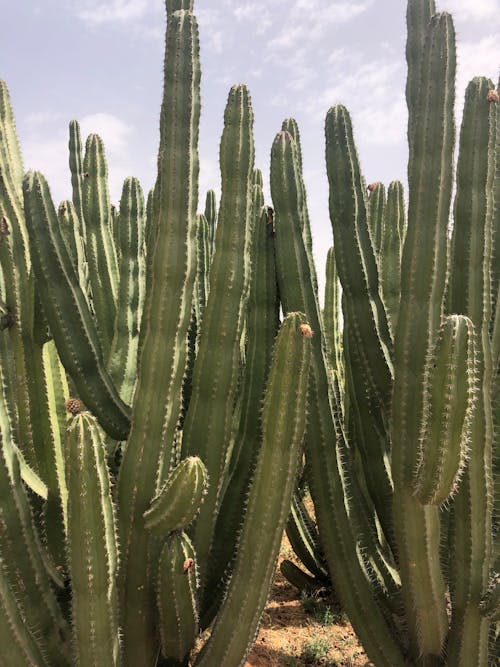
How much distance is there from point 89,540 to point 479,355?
196 cm

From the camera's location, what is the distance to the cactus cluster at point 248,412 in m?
2.61

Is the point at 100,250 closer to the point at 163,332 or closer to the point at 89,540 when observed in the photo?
the point at 163,332

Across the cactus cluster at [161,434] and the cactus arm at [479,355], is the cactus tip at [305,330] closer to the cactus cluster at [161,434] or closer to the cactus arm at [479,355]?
the cactus cluster at [161,434]

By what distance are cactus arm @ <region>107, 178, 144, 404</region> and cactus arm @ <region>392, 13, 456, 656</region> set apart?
1863mm

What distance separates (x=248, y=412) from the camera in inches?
131

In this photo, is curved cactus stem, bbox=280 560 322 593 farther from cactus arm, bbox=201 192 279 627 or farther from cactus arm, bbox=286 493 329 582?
cactus arm, bbox=201 192 279 627

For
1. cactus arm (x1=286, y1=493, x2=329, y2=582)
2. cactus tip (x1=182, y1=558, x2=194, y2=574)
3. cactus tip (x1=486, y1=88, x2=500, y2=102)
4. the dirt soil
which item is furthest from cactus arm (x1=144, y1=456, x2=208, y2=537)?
cactus arm (x1=286, y1=493, x2=329, y2=582)

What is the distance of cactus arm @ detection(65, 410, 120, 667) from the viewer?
7.61 ft

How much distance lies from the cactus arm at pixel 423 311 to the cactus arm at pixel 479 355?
123mm

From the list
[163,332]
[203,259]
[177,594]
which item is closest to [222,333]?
[163,332]

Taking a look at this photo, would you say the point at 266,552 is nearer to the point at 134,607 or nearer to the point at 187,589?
the point at 187,589

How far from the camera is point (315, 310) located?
136 inches

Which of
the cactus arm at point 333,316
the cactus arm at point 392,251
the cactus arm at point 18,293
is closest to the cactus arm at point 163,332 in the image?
the cactus arm at point 18,293

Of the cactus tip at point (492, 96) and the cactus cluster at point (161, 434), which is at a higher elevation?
the cactus tip at point (492, 96)
